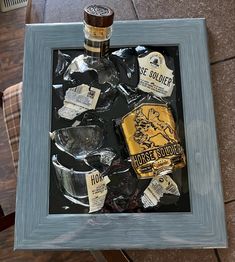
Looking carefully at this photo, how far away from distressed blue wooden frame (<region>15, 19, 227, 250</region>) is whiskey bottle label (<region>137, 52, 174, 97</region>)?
0.10 ft

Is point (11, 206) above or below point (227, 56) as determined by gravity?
below

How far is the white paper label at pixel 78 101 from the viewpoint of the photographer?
0.84 meters

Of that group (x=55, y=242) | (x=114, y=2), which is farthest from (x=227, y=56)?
(x=55, y=242)

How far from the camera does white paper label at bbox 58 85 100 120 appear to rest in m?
0.84

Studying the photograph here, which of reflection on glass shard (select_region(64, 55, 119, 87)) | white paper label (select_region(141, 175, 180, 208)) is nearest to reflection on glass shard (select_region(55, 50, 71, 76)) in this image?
reflection on glass shard (select_region(64, 55, 119, 87))

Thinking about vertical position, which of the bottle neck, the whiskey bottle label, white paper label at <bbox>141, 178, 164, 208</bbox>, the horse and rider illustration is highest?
the bottle neck

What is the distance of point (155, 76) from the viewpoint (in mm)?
861

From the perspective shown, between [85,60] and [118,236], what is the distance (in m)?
0.33

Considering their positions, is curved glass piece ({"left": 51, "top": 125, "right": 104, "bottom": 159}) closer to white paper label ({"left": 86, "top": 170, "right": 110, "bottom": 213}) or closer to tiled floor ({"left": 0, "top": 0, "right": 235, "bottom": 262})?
white paper label ({"left": 86, "top": 170, "right": 110, "bottom": 213})

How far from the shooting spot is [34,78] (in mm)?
873

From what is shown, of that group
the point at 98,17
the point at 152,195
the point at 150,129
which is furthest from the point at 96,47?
the point at 152,195

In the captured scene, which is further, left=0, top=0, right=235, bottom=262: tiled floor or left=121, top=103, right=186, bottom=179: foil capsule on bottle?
left=0, top=0, right=235, bottom=262: tiled floor

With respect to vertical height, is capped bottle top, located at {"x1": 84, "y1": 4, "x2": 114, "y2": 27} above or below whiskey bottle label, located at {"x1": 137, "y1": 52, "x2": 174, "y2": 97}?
above

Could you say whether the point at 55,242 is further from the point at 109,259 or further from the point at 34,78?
the point at 34,78
